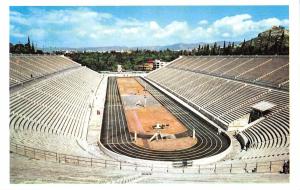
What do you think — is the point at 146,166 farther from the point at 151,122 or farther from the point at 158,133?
the point at 151,122

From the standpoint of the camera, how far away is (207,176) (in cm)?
1245

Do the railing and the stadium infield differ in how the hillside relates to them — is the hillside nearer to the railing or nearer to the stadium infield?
the stadium infield

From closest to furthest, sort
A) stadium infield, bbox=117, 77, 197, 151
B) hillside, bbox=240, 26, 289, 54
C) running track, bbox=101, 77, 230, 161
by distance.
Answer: running track, bbox=101, 77, 230, 161 → stadium infield, bbox=117, 77, 197, 151 → hillside, bbox=240, 26, 289, 54

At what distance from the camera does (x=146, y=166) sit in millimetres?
13906

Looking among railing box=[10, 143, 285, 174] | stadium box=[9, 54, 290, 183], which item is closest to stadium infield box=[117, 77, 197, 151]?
stadium box=[9, 54, 290, 183]

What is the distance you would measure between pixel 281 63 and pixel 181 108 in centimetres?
867

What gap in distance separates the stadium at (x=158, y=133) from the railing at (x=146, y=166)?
0.04 meters

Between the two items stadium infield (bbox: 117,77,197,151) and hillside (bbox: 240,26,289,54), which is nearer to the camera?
stadium infield (bbox: 117,77,197,151)

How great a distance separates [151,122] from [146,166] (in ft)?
25.5

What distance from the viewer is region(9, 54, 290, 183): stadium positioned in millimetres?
12531

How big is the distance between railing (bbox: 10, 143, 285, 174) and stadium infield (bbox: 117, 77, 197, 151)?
251cm
